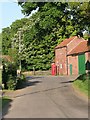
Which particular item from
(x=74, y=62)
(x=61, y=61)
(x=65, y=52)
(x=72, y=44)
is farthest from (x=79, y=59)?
(x=61, y=61)

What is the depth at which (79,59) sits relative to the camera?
202ft

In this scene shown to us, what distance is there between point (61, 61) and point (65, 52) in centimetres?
214

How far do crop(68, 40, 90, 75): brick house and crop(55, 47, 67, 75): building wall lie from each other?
1.72 m

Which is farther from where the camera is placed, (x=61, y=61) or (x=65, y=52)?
(x=61, y=61)

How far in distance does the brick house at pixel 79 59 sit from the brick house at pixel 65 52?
946mm

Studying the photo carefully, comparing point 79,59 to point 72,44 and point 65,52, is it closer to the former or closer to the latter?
point 65,52

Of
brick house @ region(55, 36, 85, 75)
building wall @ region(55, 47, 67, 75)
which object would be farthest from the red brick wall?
building wall @ region(55, 47, 67, 75)

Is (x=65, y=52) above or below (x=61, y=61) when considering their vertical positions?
above

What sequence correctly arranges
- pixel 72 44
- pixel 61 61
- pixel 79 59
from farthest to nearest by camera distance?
pixel 61 61 < pixel 72 44 < pixel 79 59

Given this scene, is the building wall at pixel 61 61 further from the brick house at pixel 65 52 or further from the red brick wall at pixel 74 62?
the red brick wall at pixel 74 62

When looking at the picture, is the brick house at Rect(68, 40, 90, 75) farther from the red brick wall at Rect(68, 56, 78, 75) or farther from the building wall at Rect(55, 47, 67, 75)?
the building wall at Rect(55, 47, 67, 75)

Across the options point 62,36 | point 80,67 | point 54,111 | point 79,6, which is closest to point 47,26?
point 79,6

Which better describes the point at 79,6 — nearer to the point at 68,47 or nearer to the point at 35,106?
the point at 35,106

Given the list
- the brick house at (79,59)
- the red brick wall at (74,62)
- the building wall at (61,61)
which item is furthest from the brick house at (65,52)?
the red brick wall at (74,62)
